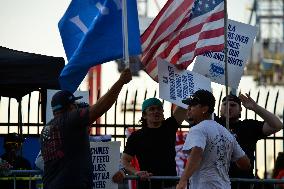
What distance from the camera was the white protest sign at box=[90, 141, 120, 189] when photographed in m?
11.2

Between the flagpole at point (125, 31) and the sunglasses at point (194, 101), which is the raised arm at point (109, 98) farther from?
the flagpole at point (125, 31)

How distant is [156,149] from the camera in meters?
11.0

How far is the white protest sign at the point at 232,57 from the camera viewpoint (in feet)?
38.9

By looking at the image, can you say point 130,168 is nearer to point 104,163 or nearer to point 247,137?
point 104,163

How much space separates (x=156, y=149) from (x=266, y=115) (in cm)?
120

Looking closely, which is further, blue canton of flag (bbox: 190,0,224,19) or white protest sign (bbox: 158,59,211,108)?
blue canton of flag (bbox: 190,0,224,19)

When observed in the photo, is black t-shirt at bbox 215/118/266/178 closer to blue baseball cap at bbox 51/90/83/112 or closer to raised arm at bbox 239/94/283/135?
raised arm at bbox 239/94/283/135

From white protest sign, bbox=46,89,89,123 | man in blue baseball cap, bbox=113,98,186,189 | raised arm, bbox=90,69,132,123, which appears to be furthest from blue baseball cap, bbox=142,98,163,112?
raised arm, bbox=90,69,132,123

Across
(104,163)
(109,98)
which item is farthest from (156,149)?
(109,98)

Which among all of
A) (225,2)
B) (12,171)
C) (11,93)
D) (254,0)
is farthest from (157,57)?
(254,0)

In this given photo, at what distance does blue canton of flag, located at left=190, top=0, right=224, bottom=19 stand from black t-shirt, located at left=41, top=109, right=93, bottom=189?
300 centimetres

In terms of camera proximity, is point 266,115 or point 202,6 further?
point 202,6

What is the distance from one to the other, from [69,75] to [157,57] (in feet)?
5.26

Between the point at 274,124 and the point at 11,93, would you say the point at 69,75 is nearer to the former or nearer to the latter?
the point at 274,124
